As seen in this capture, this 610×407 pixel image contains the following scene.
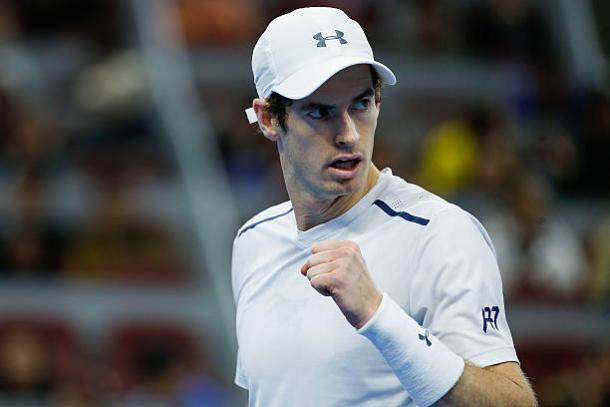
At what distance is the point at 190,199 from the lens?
9.61 m

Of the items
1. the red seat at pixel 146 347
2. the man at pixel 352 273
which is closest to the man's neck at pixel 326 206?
the man at pixel 352 273

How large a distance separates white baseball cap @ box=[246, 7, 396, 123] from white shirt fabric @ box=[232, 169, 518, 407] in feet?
1.45

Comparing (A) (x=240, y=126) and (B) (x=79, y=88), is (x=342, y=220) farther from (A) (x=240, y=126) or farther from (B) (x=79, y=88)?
(B) (x=79, y=88)

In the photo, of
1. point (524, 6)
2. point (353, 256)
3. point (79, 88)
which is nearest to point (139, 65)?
point (79, 88)

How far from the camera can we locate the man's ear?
402 cm

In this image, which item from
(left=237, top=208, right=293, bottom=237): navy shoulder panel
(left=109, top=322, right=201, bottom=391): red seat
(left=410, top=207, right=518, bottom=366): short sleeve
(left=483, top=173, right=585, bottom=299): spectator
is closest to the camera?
(left=410, top=207, right=518, bottom=366): short sleeve

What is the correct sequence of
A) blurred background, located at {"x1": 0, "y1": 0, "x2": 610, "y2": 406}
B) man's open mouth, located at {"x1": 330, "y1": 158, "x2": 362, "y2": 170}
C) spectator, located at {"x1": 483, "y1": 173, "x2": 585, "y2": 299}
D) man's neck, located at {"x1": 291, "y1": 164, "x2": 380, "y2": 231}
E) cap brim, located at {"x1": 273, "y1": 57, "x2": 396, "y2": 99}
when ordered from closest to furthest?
cap brim, located at {"x1": 273, "y1": 57, "x2": 396, "y2": 99}
man's open mouth, located at {"x1": 330, "y1": 158, "x2": 362, "y2": 170}
man's neck, located at {"x1": 291, "y1": 164, "x2": 380, "y2": 231}
blurred background, located at {"x1": 0, "y1": 0, "x2": 610, "y2": 406}
spectator, located at {"x1": 483, "y1": 173, "x2": 585, "y2": 299}

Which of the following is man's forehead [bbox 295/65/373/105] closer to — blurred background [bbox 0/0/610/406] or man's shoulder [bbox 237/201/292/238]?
man's shoulder [bbox 237/201/292/238]

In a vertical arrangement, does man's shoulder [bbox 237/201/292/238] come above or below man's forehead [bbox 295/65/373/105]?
below

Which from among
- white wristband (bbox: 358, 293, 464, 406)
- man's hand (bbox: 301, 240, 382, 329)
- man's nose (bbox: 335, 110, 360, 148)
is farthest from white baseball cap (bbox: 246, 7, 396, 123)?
white wristband (bbox: 358, 293, 464, 406)

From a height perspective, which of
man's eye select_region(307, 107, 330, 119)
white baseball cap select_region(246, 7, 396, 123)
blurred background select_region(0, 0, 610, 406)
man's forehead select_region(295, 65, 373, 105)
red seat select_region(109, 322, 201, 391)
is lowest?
red seat select_region(109, 322, 201, 391)

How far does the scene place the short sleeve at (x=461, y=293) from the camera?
347 centimetres

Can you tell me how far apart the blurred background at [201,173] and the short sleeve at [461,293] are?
4.31 meters

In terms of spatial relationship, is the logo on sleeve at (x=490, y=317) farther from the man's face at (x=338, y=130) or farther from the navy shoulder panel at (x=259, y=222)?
the navy shoulder panel at (x=259, y=222)
